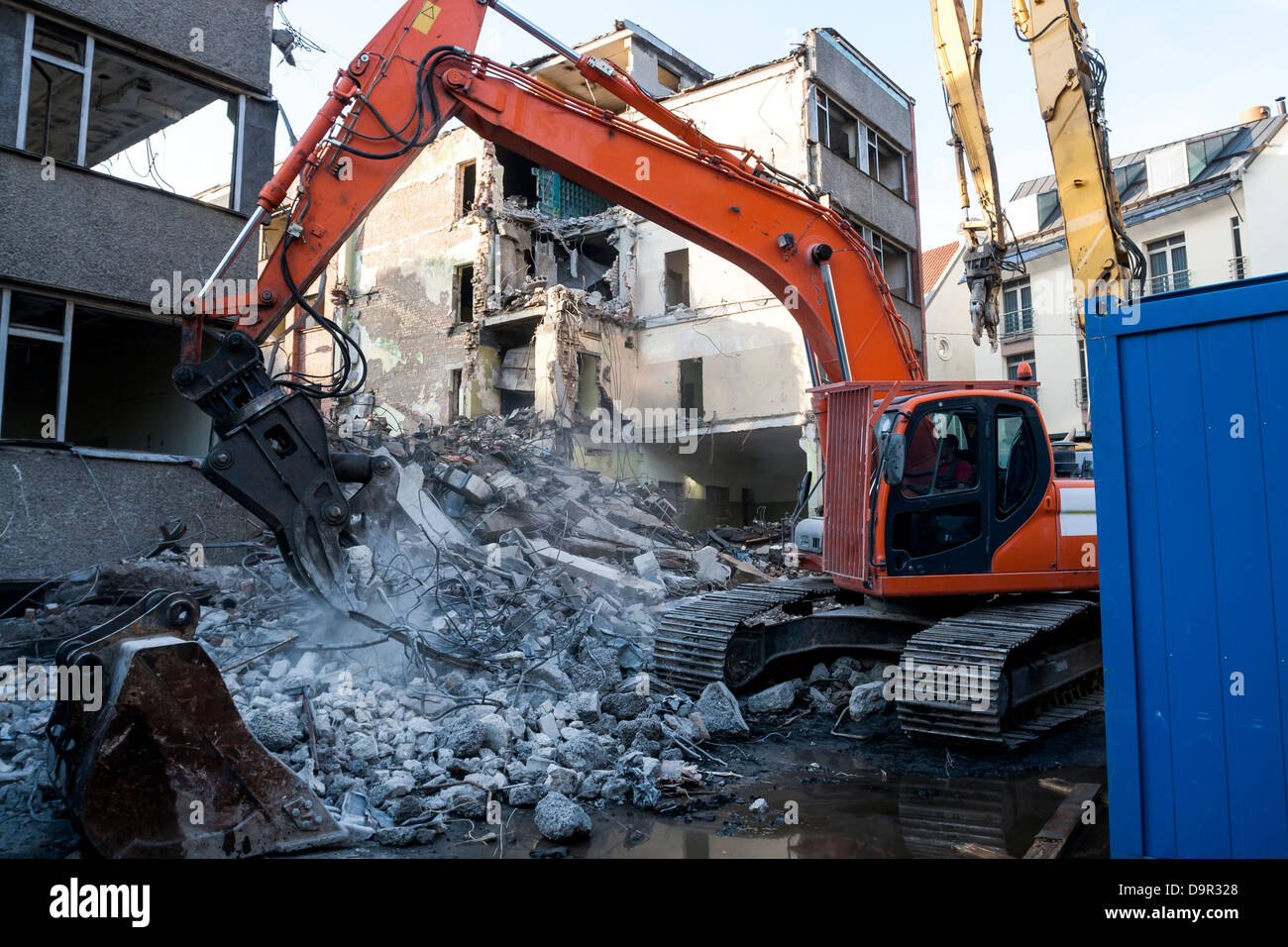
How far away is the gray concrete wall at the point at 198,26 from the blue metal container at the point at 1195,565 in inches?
397

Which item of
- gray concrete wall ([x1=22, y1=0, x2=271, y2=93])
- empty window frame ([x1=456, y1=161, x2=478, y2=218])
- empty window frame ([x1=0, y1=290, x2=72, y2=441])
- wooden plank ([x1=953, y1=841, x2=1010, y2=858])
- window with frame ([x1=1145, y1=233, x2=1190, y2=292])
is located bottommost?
wooden plank ([x1=953, y1=841, x2=1010, y2=858])

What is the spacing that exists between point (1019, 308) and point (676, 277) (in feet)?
42.6

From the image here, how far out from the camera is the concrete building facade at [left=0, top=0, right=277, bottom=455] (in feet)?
27.1

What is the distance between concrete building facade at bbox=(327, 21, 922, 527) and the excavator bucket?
650 inches

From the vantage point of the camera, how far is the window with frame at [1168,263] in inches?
995

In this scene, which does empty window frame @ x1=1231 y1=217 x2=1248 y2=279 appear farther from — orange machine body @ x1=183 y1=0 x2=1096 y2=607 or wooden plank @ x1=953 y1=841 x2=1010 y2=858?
wooden plank @ x1=953 y1=841 x2=1010 y2=858

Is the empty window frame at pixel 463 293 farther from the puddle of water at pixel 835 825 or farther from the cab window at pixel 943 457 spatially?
the puddle of water at pixel 835 825

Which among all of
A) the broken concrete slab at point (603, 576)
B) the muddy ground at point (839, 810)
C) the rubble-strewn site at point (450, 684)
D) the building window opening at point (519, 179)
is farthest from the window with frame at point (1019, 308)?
the muddy ground at point (839, 810)

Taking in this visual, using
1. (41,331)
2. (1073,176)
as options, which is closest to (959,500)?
(1073,176)

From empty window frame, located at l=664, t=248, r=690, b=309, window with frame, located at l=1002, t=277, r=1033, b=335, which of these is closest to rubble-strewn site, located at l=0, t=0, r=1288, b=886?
empty window frame, located at l=664, t=248, r=690, b=309
